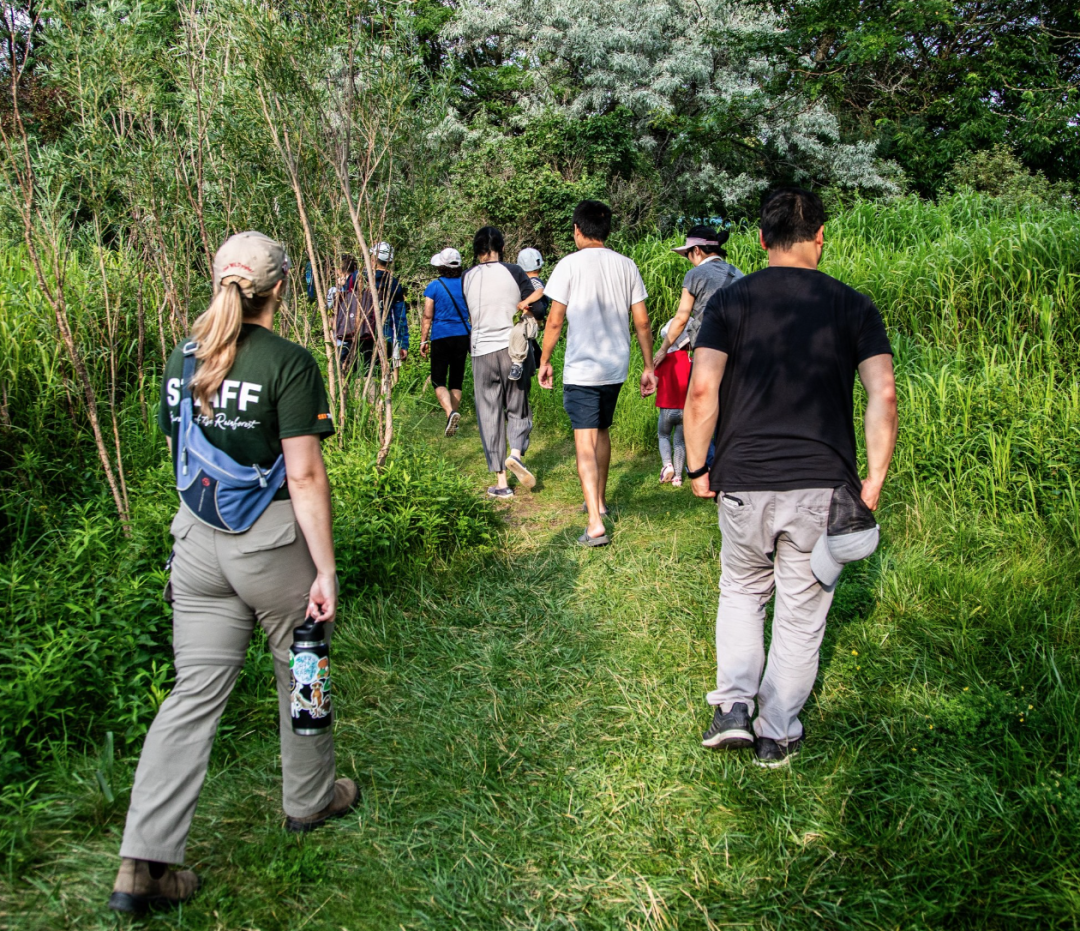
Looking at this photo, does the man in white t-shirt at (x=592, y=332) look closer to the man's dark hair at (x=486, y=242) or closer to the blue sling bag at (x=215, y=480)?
the man's dark hair at (x=486, y=242)

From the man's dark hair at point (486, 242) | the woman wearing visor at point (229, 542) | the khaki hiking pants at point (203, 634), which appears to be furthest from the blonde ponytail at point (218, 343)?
the man's dark hair at point (486, 242)

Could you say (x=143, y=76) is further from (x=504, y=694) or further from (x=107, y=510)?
(x=504, y=694)

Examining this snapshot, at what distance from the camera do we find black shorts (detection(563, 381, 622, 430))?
5.23m

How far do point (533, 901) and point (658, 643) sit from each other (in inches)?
62.7

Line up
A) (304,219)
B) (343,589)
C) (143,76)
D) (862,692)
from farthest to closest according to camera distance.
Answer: (304,219) → (143,76) → (343,589) → (862,692)

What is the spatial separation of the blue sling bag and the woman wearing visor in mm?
14

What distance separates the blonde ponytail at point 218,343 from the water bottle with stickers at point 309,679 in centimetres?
71

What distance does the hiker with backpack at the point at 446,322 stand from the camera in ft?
24.9

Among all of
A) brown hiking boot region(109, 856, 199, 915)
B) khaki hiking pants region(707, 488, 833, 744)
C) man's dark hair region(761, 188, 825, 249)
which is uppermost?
man's dark hair region(761, 188, 825, 249)

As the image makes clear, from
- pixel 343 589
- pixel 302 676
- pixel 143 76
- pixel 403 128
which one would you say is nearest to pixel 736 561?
pixel 302 676

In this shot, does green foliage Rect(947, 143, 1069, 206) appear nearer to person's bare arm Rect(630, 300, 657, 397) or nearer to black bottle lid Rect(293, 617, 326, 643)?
person's bare arm Rect(630, 300, 657, 397)

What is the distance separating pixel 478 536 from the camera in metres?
5.04

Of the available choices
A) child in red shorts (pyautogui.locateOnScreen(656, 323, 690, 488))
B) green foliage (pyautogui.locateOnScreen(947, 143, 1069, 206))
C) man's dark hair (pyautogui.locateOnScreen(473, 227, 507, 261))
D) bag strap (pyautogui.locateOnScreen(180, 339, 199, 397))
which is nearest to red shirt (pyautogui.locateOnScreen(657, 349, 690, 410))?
child in red shorts (pyautogui.locateOnScreen(656, 323, 690, 488))

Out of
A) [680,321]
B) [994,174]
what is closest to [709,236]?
[680,321]
